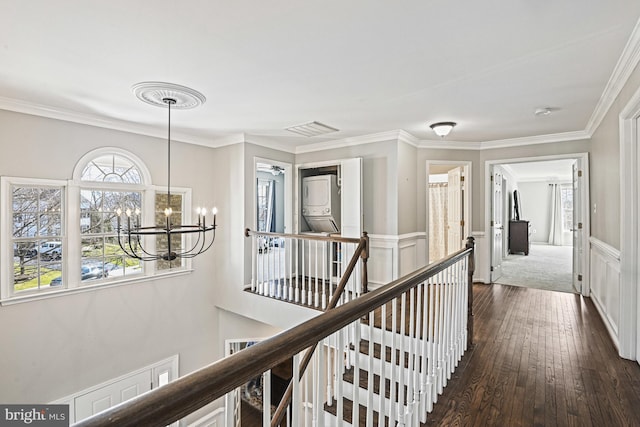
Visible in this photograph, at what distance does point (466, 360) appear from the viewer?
9.00 feet

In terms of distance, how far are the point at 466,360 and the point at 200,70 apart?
329cm

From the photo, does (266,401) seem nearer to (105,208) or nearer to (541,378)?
(541,378)

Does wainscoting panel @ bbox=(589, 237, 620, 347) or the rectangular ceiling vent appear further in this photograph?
the rectangular ceiling vent

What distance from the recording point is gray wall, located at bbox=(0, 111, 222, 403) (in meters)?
3.36

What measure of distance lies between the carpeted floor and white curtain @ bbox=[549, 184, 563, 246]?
131 centimetres

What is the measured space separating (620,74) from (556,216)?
10.3m

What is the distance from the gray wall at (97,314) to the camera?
3360 mm

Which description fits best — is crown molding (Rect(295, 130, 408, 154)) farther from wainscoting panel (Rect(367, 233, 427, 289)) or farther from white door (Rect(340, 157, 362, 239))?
wainscoting panel (Rect(367, 233, 427, 289))

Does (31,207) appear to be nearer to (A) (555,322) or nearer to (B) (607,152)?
(A) (555,322)

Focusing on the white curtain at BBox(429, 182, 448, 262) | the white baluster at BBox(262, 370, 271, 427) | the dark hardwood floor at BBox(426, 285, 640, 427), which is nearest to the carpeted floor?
the white curtain at BBox(429, 182, 448, 262)

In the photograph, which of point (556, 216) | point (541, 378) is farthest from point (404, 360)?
point (556, 216)

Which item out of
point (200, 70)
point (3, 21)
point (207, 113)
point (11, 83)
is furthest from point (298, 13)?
point (11, 83)

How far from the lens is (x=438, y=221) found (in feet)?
21.5

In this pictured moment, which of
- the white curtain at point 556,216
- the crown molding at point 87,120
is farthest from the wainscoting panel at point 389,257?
the white curtain at point 556,216
